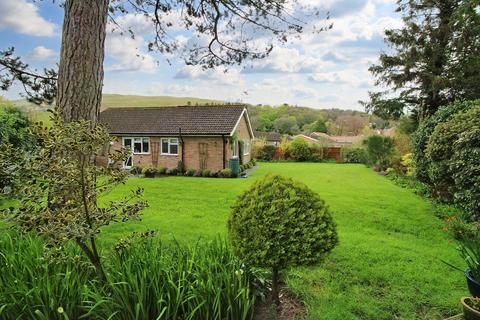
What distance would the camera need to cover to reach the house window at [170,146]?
2214 cm

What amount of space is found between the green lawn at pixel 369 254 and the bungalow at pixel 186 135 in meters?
9.50

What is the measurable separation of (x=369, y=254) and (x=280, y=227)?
114 inches

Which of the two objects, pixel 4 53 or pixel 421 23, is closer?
pixel 4 53

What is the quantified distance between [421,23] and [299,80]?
11078 millimetres

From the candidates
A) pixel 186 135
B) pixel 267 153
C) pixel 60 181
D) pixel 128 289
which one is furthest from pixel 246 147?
pixel 60 181

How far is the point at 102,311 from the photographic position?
9.72 ft

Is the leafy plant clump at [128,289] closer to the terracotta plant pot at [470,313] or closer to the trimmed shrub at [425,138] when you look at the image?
the terracotta plant pot at [470,313]

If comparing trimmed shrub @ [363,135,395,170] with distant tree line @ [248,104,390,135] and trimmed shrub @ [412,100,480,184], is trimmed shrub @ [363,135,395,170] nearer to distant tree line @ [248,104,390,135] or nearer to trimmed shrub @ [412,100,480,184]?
trimmed shrub @ [412,100,480,184]

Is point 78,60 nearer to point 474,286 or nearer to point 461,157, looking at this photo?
point 474,286

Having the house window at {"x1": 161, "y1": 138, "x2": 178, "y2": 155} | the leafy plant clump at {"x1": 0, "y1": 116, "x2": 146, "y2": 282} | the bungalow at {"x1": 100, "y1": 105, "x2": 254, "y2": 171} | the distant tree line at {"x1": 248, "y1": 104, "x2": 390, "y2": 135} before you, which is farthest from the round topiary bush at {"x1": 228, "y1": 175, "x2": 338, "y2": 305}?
the distant tree line at {"x1": 248, "y1": 104, "x2": 390, "y2": 135}

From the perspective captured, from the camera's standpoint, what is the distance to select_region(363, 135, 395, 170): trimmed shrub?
22.1 meters

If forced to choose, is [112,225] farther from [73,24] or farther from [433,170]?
[433,170]

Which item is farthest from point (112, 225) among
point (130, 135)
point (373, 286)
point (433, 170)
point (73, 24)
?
point (130, 135)

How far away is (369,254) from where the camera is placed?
557 centimetres
